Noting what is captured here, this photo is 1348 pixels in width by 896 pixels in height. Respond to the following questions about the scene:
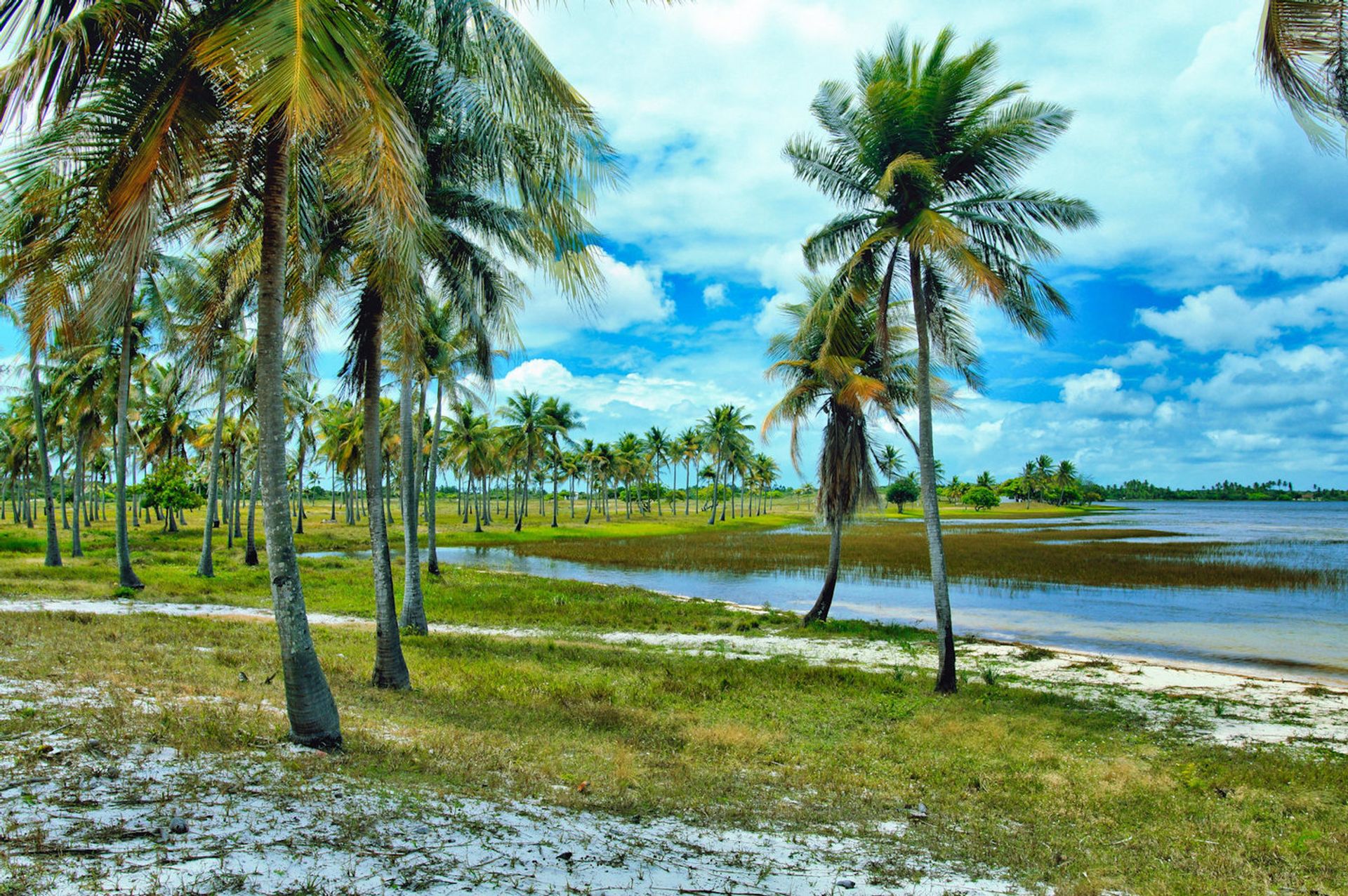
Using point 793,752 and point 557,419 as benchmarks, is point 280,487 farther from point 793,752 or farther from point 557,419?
point 557,419

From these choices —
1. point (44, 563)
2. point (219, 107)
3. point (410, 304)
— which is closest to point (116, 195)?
point (219, 107)

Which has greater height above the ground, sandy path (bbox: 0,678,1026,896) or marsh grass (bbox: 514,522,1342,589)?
sandy path (bbox: 0,678,1026,896)

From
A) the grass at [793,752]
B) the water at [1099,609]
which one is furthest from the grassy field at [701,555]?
the grass at [793,752]

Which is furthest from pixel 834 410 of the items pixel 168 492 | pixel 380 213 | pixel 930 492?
pixel 168 492

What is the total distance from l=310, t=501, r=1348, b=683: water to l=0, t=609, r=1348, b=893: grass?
979 centimetres

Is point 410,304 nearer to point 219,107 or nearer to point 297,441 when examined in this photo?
point 219,107

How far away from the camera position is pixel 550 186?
7.70 meters

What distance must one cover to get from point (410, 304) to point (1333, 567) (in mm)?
50029

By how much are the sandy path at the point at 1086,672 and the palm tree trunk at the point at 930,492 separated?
214 cm

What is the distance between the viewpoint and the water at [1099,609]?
1962 centimetres

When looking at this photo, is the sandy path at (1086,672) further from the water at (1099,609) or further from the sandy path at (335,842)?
the sandy path at (335,842)

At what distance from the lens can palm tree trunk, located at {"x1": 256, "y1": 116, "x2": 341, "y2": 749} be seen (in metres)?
6.91

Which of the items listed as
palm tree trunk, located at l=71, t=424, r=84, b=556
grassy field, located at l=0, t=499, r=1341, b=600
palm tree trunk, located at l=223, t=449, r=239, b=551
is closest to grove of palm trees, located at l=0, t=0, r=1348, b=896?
grassy field, located at l=0, t=499, r=1341, b=600

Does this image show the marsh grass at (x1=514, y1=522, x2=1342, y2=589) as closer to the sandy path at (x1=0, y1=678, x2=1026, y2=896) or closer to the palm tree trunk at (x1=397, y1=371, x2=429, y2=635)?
the palm tree trunk at (x1=397, y1=371, x2=429, y2=635)
